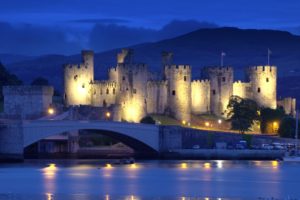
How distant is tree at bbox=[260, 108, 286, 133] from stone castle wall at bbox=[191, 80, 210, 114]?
4.27 metres

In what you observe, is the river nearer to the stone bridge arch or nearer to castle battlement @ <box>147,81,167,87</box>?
the stone bridge arch

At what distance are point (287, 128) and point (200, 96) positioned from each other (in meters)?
7.46

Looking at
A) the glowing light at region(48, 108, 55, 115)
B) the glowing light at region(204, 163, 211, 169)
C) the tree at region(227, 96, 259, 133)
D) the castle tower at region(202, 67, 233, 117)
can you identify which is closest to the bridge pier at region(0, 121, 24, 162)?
the glowing light at region(204, 163, 211, 169)

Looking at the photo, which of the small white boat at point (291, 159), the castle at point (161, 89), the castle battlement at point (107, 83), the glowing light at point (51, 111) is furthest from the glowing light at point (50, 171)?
the castle battlement at point (107, 83)

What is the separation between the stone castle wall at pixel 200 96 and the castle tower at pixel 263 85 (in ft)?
12.2

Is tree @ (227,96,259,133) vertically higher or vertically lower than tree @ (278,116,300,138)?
higher

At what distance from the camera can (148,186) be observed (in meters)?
55.8

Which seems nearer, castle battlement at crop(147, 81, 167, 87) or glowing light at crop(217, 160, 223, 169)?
glowing light at crop(217, 160, 223, 169)

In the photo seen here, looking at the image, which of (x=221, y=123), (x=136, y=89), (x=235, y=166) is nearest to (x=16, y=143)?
(x=235, y=166)

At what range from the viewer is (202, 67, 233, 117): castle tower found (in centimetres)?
9156

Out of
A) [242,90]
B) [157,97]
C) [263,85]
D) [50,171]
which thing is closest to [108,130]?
[50,171]

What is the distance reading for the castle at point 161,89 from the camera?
3383 inches

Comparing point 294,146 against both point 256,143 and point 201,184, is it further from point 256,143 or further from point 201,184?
point 201,184

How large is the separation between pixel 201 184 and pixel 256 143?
978 inches
